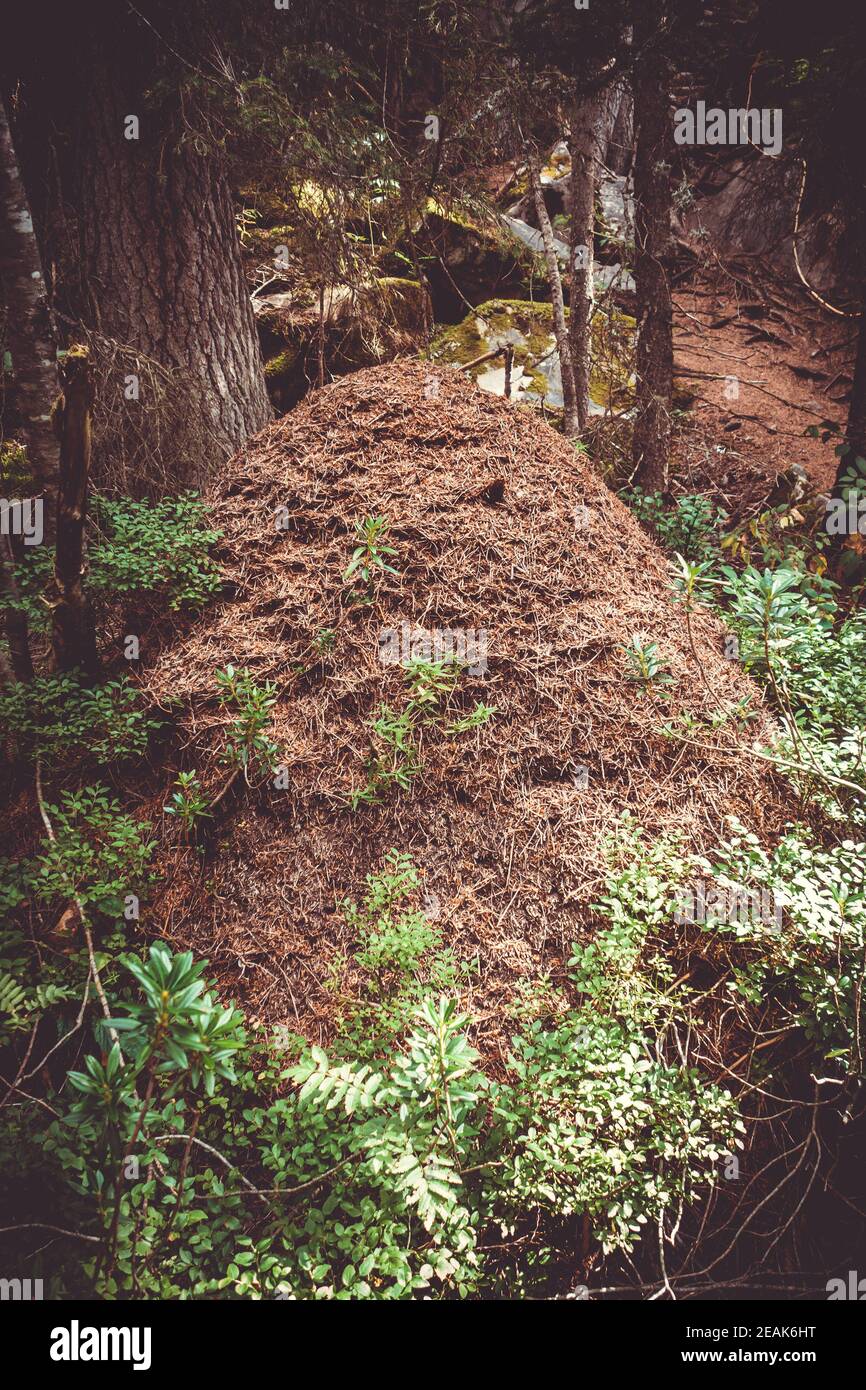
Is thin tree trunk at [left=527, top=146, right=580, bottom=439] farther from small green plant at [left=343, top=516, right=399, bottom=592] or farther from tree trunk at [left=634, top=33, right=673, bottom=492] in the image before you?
small green plant at [left=343, top=516, right=399, bottom=592]

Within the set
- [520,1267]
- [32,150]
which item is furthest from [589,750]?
[32,150]

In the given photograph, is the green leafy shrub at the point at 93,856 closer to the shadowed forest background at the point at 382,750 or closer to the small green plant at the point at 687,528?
the shadowed forest background at the point at 382,750

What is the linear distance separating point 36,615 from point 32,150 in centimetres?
277

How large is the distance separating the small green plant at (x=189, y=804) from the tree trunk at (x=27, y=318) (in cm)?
172

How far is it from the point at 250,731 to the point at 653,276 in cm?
516

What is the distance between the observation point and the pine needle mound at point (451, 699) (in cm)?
279

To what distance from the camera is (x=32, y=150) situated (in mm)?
3973

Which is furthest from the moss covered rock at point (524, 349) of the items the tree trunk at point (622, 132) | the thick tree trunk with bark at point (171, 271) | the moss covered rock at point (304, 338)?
the tree trunk at point (622, 132)

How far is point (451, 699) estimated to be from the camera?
10.5 feet

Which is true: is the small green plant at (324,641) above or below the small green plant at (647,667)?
above

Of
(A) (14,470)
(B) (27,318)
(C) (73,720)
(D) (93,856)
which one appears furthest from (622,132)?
(D) (93,856)

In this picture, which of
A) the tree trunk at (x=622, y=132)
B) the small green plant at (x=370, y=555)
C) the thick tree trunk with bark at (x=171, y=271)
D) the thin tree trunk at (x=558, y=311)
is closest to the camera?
the small green plant at (x=370, y=555)

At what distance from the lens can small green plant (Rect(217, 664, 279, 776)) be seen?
9.86 feet

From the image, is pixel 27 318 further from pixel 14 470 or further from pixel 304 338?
pixel 304 338
